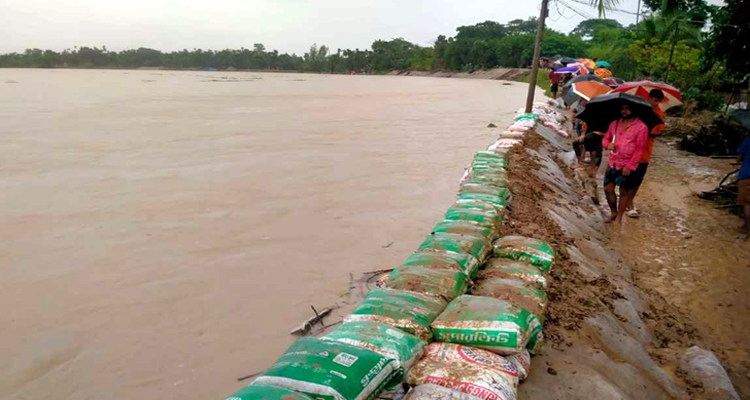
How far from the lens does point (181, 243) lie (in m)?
4.19

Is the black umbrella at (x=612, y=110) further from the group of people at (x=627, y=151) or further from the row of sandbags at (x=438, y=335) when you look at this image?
the row of sandbags at (x=438, y=335)

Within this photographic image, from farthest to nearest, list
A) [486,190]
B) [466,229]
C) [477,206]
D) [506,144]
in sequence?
1. [506,144]
2. [486,190]
3. [477,206]
4. [466,229]

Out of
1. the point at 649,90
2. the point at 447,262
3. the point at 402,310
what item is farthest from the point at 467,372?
the point at 649,90

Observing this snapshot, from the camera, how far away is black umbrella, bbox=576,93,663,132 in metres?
4.12

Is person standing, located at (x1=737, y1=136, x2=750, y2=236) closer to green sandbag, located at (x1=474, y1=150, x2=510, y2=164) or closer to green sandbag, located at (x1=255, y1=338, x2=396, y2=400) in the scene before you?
green sandbag, located at (x1=474, y1=150, x2=510, y2=164)

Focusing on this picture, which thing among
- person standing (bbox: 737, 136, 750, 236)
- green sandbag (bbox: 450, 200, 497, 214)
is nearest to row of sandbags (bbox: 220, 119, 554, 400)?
green sandbag (bbox: 450, 200, 497, 214)

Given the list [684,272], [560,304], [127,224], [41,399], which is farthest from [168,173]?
[684,272]

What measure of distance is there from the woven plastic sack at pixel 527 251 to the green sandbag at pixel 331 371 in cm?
141

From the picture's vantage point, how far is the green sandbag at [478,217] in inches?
131

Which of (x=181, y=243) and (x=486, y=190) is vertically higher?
(x=486, y=190)

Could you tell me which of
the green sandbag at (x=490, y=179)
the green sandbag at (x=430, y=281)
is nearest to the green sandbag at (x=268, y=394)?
the green sandbag at (x=430, y=281)

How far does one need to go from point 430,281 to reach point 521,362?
618mm

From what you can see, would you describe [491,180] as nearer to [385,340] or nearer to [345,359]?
[385,340]

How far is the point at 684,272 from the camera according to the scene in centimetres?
376
